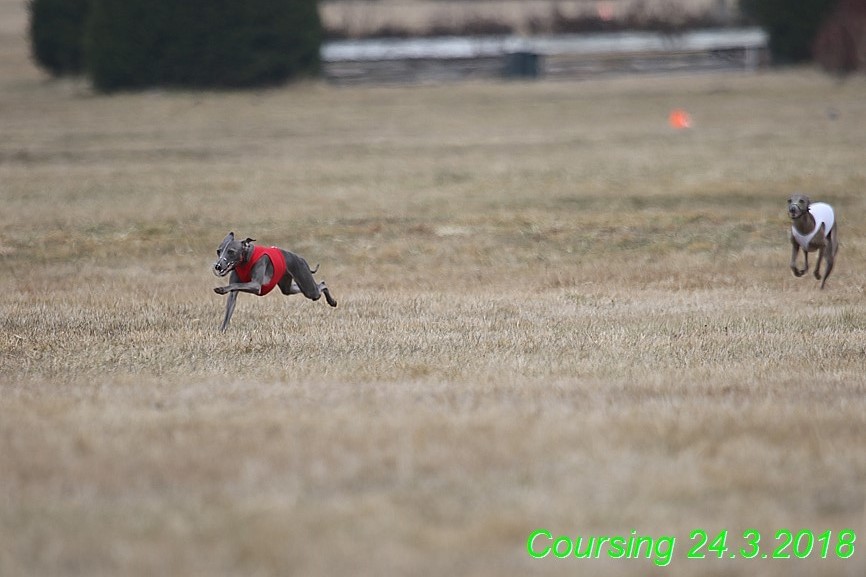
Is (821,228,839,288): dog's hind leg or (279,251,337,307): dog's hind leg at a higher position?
(279,251,337,307): dog's hind leg

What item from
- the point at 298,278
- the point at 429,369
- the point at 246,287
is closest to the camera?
the point at 429,369

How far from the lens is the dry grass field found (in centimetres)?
554

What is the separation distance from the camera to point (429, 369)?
Answer: 944 centimetres

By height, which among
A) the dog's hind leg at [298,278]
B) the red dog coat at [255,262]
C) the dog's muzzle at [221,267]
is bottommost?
the dog's hind leg at [298,278]

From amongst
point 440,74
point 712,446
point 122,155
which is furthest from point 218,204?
point 440,74

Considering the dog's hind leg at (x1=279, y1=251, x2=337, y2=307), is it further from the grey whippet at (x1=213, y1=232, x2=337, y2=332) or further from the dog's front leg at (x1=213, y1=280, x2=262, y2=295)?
the dog's front leg at (x1=213, y1=280, x2=262, y2=295)

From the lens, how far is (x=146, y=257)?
1752 centimetres

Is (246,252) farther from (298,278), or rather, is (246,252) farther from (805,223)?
(805,223)

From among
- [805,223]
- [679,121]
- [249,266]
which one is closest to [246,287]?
[249,266]

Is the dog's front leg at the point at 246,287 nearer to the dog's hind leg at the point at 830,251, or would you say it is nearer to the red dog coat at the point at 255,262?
the red dog coat at the point at 255,262

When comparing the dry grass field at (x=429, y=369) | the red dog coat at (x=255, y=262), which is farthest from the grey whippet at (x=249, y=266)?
the dry grass field at (x=429, y=369)

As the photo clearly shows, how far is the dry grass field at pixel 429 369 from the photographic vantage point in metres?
5.54

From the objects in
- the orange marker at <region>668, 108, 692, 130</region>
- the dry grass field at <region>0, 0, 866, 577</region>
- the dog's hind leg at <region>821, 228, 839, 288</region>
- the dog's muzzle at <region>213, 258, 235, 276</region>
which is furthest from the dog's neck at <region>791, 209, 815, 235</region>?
the orange marker at <region>668, 108, 692, 130</region>

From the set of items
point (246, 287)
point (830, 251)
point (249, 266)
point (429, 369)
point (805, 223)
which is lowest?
point (830, 251)
